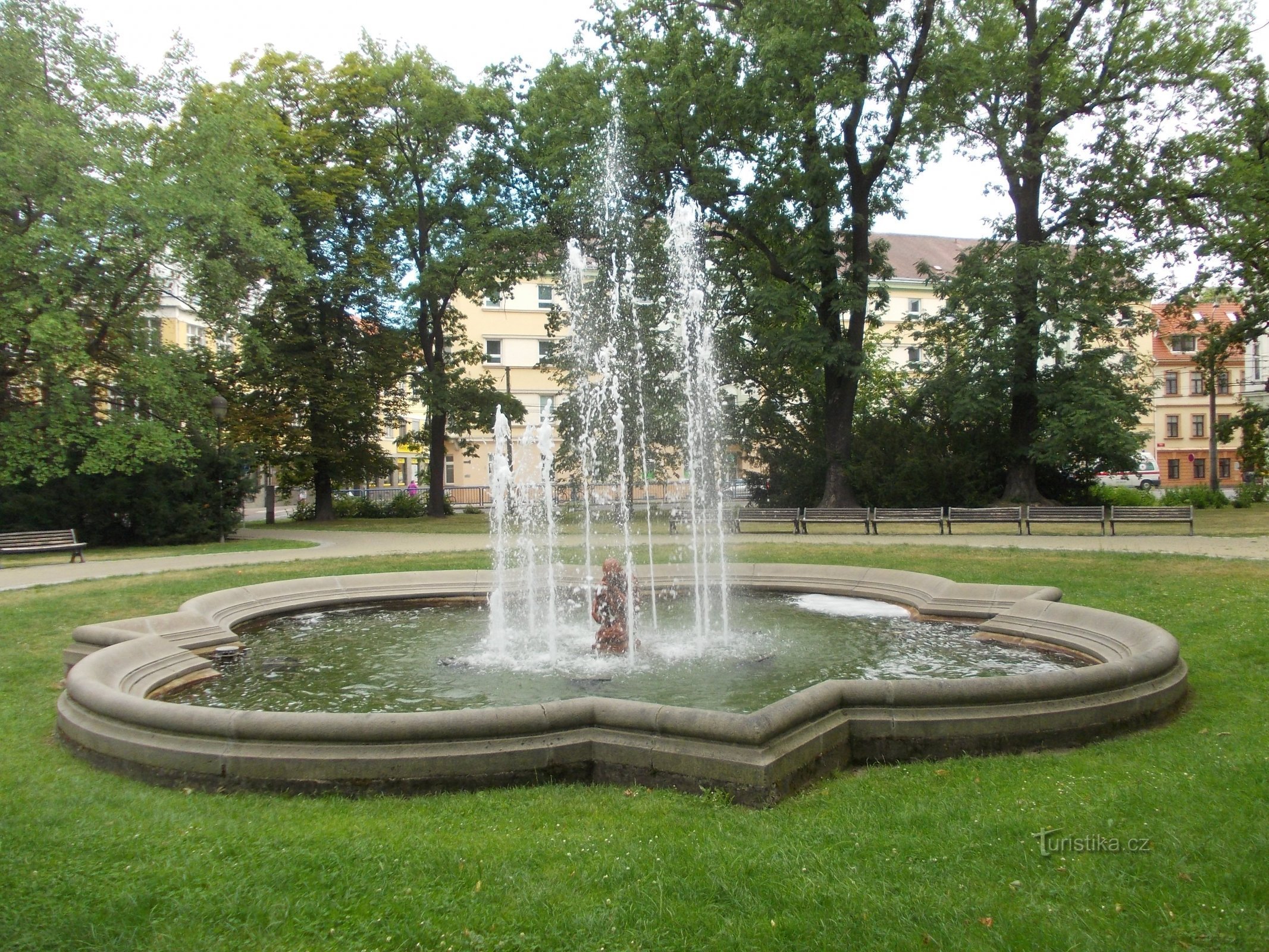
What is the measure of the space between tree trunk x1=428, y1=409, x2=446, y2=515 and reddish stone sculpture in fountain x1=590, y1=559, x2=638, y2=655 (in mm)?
25176

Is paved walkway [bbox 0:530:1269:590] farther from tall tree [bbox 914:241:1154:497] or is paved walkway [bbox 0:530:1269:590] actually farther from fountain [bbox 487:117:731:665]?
tall tree [bbox 914:241:1154:497]

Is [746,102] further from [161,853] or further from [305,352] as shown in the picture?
[161,853]

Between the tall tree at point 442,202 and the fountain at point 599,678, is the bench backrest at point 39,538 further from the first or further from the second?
the tall tree at point 442,202

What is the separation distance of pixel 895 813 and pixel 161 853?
3.55 m

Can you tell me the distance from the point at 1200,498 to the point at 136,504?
103 feet

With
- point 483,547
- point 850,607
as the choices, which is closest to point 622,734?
point 850,607

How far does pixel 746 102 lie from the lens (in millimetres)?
23984

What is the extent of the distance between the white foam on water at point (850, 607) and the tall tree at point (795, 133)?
557 inches

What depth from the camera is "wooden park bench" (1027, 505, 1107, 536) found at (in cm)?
2103

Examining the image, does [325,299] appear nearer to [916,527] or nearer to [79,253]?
[79,253]

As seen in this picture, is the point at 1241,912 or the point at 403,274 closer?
the point at 1241,912

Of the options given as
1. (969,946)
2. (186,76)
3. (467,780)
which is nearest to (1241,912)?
(969,946)

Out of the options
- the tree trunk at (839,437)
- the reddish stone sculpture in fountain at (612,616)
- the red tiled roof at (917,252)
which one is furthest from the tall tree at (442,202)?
the red tiled roof at (917,252)

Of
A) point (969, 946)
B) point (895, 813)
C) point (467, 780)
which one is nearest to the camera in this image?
point (969, 946)
